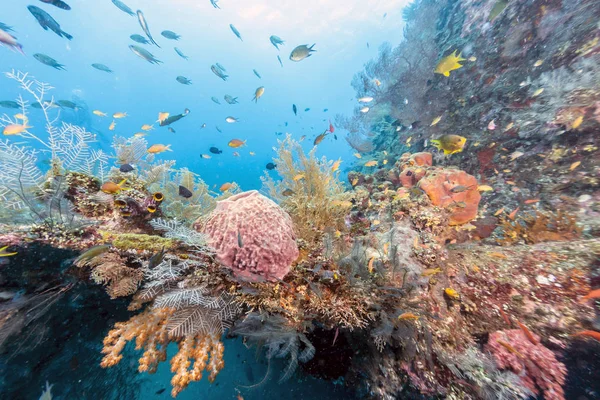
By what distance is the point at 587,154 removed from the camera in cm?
508

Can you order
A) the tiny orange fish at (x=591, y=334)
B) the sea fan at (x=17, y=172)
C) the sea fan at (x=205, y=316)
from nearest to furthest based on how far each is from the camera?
the tiny orange fish at (x=591, y=334)
the sea fan at (x=205, y=316)
the sea fan at (x=17, y=172)

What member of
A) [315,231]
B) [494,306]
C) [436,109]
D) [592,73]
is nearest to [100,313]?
[315,231]

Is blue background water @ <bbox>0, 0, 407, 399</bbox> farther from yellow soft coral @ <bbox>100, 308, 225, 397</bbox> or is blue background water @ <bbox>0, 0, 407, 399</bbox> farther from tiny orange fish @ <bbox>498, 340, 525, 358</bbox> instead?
tiny orange fish @ <bbox>498, 340, 525, 358</bbox>

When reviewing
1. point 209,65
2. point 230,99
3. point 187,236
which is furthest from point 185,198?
point 209,65

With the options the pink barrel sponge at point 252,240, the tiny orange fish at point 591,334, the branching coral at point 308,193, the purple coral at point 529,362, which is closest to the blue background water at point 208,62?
the branching coral at point 308,193

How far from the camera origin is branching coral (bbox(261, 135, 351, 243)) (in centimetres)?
380

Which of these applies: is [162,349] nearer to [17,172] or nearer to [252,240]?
[252,240]

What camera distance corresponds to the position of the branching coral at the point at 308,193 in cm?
380

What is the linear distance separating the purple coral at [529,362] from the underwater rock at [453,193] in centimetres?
244

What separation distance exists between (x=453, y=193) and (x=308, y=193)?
2967 millimetres

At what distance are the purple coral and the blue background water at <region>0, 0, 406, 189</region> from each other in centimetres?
2462

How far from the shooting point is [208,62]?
71.6 m

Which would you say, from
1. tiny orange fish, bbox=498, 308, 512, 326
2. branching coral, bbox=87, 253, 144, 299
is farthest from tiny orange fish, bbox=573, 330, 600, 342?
branching coral, bbox=87, 253, 144, 299

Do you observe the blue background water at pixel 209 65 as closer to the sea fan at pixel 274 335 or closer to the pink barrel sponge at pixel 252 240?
the sea fan at pixel 274 335
